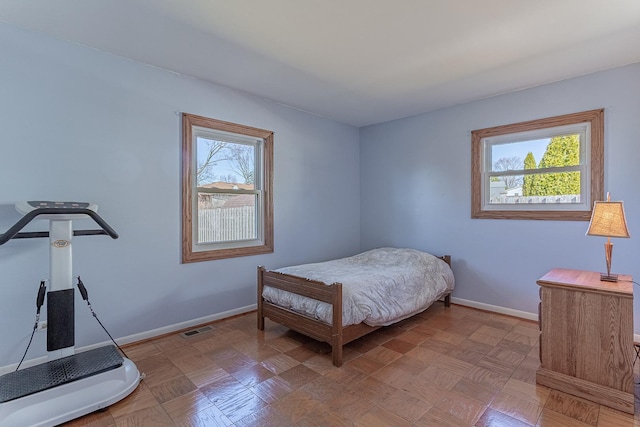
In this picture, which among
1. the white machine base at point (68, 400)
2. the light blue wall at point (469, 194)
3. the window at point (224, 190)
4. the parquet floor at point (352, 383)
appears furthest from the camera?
the window at point (224, 190)

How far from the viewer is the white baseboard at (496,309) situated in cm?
339

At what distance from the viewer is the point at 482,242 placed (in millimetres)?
3744

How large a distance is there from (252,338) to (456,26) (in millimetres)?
3113

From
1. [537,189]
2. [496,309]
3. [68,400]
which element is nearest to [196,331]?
[68,400]

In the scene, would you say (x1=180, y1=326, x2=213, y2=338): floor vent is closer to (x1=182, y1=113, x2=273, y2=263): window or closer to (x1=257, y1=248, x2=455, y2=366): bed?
(x1=257, y1=248, x2=455, y2=366): bed

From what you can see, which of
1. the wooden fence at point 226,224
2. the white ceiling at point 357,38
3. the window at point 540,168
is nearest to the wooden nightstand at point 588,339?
the window at point 540,168

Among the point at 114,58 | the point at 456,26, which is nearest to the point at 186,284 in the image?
the point at 114,58

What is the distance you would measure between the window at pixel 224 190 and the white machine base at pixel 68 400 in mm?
1290

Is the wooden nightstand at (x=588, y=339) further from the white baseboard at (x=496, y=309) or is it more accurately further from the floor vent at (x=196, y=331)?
the floor vent at (x=196, y=331)

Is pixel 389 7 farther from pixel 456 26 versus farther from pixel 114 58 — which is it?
pixel 114 58

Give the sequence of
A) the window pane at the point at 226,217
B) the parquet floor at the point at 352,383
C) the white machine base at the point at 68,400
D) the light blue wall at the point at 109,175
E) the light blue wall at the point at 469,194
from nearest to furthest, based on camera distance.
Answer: the white machine base at the point at 68,400, the parquet floor at the point at 352,383, the light blue wall at the point at 109,175, the light blue wall at the point at 469,194, the window pane at the point at 226,217

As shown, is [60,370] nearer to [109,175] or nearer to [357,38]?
[109,175]

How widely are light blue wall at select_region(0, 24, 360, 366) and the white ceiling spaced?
219 mm

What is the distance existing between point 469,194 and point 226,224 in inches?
117
